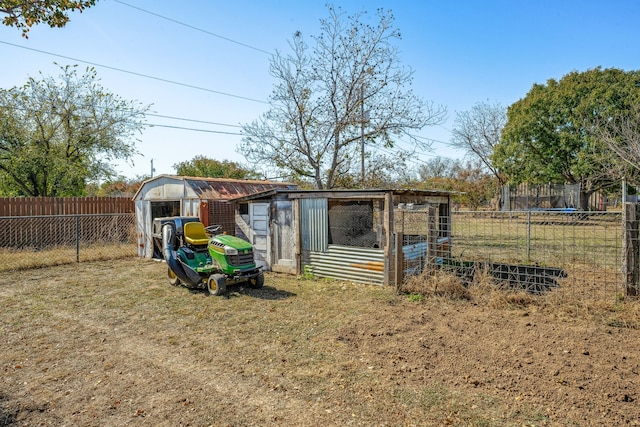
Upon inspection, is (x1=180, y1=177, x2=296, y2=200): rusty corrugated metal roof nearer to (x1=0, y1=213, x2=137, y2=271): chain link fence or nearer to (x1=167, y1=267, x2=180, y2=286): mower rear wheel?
(x1=0, y1=213, x2=137, y2=271): chain link fence

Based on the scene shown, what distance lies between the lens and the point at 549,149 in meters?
23.1

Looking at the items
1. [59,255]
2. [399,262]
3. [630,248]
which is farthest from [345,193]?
[59,255]

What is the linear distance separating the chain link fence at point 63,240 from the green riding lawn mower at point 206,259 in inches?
179

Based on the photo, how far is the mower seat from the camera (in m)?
7.59

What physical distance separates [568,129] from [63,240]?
2601 centimetres

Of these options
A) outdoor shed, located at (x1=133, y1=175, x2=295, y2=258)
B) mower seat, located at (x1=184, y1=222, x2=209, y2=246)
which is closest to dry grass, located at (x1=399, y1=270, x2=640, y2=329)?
mower seat, located at (x1=184, y1=222, x2=209, y2=246)

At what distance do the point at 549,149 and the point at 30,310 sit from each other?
25.8m

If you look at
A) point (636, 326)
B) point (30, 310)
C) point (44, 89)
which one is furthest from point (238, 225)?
point (44, 89)

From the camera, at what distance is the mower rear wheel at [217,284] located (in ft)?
21.9

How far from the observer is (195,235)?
7742 millimetres

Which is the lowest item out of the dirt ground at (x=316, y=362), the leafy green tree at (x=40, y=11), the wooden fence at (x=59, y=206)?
the dirt ground at (x=316, y=362)

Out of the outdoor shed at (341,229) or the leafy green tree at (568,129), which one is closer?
the outdoor shed at (341,229)

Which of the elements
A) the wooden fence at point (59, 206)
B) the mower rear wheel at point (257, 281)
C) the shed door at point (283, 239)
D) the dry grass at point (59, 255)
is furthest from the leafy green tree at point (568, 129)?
the wooden fence at point (59, 206)

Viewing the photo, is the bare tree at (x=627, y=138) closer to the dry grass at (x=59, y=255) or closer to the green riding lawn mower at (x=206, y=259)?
the green riding lawn mower at (x=206, y=259)
